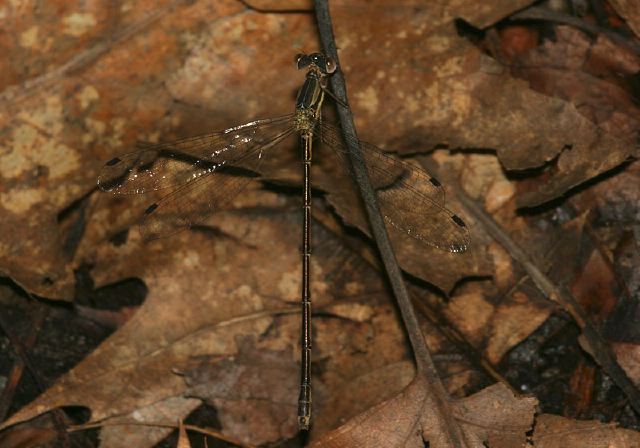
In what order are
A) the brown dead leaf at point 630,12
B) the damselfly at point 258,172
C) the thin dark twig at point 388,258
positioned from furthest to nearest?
the brown dead leaf at point 630,12
the damselfly at point 258,172
the thin dark twig at point 388,258

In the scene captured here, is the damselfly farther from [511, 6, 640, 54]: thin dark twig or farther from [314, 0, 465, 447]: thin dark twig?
[511, 6, 640, 54]: thin dark twig

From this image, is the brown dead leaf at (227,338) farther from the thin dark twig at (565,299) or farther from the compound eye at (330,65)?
the compound eye at (330,65)

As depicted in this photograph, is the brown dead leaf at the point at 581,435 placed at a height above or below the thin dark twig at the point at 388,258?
below

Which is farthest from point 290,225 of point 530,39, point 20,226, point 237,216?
point 530,39

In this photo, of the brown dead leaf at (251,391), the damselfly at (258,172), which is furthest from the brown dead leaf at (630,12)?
the brown dead leaf at (251,391)

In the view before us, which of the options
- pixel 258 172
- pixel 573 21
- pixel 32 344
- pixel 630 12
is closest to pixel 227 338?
pixel 258 172

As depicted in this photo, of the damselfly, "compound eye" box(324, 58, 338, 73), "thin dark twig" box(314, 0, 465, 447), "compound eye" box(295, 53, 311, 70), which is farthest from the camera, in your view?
"compound eye" box(295, 53, 311, 70)

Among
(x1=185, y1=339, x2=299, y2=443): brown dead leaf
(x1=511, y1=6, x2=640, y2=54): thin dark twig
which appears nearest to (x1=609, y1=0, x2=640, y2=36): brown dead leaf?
(x1=511, y1=6, x2=640, y2=54): thin dark twig
